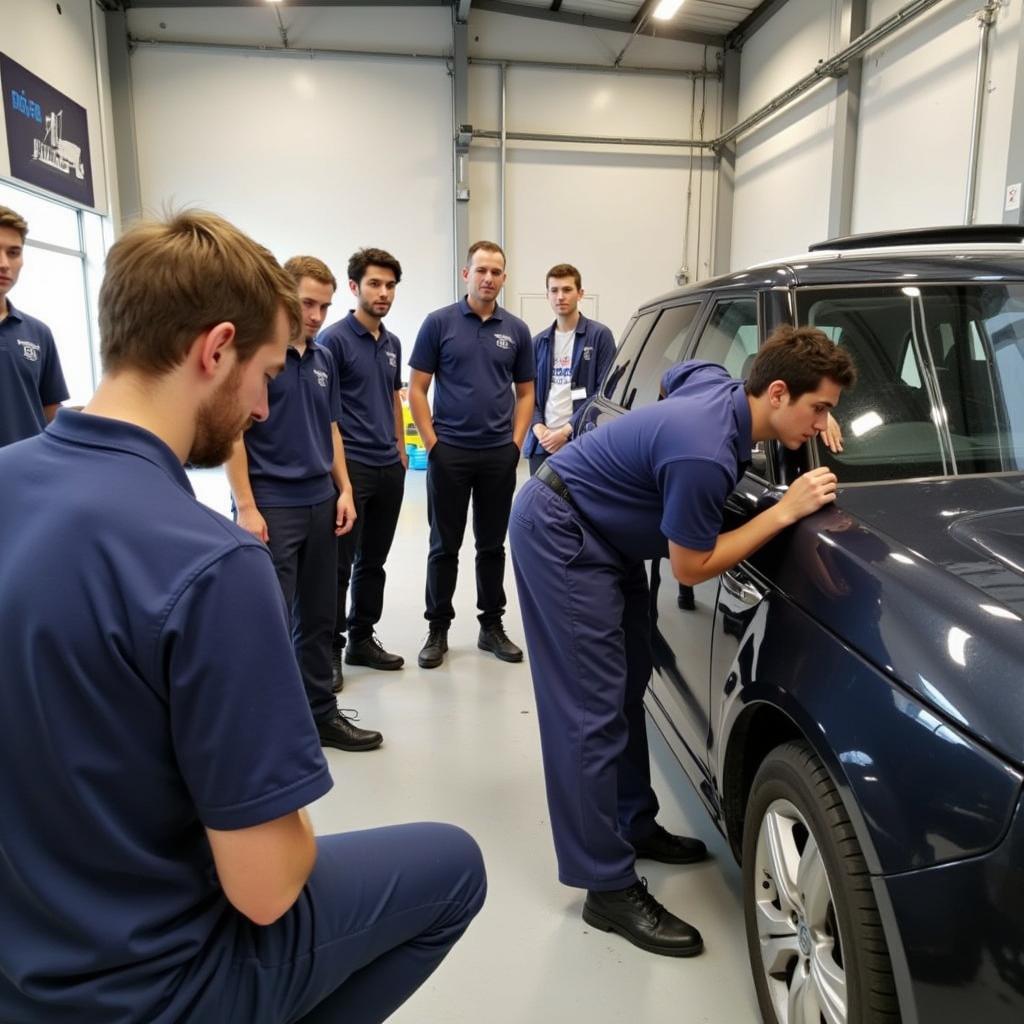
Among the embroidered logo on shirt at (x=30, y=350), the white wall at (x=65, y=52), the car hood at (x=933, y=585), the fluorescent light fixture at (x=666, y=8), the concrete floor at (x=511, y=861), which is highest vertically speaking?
the fluorescent light fixture at (x=666, y=8)

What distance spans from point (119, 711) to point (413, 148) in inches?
418

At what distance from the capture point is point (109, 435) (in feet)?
2.91

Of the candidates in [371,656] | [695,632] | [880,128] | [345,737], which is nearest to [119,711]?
[695,632]

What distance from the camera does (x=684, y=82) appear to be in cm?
1062

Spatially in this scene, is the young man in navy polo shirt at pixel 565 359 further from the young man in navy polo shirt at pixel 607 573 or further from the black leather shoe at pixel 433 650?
the young man in navy polo shirt at pixel 607 573

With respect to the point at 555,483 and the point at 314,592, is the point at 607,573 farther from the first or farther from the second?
the point at 314,592

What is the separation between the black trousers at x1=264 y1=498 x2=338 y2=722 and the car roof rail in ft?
6.77

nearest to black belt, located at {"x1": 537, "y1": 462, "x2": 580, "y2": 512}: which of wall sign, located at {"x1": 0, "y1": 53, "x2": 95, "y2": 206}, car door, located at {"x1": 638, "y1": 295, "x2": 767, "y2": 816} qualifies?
car door, located at {"x1": 638, "y1": 295, "x2": 767, "y2": 816}

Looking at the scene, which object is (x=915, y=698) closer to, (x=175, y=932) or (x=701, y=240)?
(x=175, y=932)

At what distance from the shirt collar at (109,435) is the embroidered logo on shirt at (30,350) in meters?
2.52

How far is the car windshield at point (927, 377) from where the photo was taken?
5.82 ft

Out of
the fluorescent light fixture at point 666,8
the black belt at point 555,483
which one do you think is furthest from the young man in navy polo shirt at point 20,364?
the fluorescent light fixture at point 666,8

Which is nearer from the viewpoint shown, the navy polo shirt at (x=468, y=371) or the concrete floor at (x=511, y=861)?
the concrete floor at (x=511, y=861)

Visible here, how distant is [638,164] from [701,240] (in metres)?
1.30
